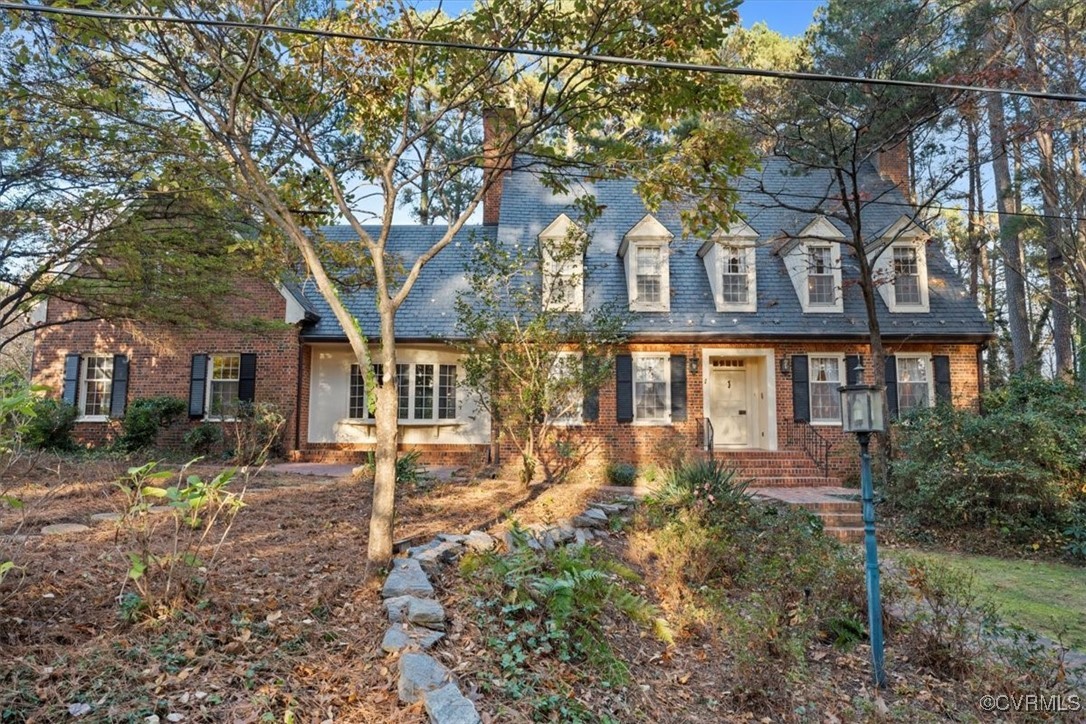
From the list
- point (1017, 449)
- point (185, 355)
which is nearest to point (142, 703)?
point (1017, 449)

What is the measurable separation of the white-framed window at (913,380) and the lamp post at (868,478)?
31.0ft

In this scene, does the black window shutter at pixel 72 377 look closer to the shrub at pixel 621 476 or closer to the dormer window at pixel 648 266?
the shrub at pixel 621 476

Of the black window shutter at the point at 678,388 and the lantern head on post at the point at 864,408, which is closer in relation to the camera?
the lantern head on post at the point at 864,408

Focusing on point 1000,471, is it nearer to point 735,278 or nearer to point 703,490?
point 703,490

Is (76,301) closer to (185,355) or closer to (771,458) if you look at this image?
(185,355)

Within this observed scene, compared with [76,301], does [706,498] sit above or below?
below

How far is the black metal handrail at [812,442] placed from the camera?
11.7 metres

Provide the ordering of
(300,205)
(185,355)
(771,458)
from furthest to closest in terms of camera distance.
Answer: (185,355) → (771,458) → (300,205)

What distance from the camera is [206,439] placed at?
12266mm

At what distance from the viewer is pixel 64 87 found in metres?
4.89

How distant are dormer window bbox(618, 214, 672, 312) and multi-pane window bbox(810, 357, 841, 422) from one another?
11.3ft

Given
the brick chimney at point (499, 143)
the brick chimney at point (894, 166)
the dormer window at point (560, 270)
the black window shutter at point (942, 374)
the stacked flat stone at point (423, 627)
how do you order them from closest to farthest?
the stacked flat stone at point (423, 627)
the brick chimney at point (499, 143)
the dormer window at point (560, 270)
the black window shutter at point (942, 374)
the brick chimney at point (894, 166)

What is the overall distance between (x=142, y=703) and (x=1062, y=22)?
15.0 meters
